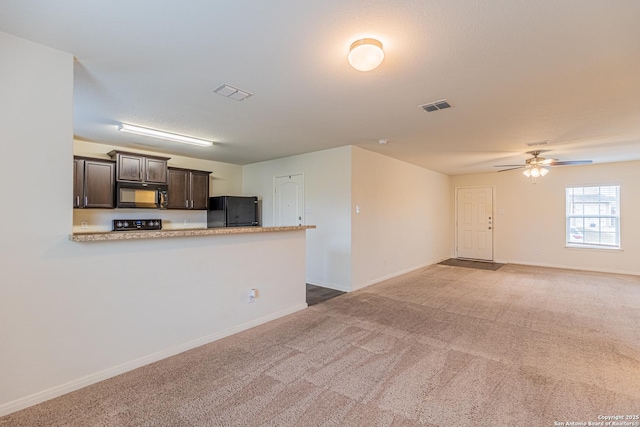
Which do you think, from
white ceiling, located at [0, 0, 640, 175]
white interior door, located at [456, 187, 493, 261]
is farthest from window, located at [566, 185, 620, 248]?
white ceiling, located at [0, 0, 640, 175]

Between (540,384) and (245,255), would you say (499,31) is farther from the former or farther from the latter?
(245,255)

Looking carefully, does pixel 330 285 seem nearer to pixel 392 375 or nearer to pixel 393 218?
pixel 393 218

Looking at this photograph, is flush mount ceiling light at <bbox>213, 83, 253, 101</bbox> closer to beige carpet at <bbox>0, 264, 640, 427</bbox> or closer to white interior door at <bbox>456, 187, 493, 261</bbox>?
beige carpet at <bbox>0, 264, 640, 427</bbox>

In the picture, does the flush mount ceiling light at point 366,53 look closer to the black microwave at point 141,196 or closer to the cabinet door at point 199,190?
the black microwave at point 141,196

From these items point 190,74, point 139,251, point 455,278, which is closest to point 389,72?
point 190,74

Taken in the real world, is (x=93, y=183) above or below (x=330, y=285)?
above

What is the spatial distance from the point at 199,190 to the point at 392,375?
4.69m

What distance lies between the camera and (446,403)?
1952mm


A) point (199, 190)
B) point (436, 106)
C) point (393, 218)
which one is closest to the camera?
point (436, 106)

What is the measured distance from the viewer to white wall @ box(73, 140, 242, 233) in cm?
453

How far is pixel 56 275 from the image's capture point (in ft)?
6.69

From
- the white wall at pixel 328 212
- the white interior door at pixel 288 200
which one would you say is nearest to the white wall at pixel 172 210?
the white interior door at pixel 288 200

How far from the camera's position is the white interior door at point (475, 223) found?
7.71 m

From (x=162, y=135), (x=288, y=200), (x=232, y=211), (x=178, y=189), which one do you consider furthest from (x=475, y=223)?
(x=162, y=135)
